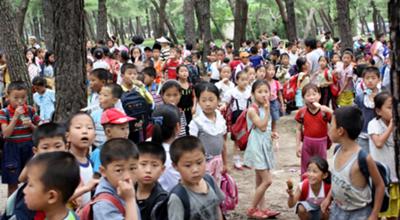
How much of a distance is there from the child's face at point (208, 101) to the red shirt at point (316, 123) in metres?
1.16

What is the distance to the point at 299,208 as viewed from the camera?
477 centimetres

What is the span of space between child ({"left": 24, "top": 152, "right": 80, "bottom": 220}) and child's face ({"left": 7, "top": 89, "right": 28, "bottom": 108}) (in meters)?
2.97

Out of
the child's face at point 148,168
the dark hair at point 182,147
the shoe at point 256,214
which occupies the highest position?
the dark hair at point 182,147

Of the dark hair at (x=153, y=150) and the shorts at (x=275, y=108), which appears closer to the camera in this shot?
the dark hair at (x=153, y=150)

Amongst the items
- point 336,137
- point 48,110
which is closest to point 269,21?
point 48,110

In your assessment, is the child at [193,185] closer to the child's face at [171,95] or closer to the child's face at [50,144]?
the child's face at [50,144]

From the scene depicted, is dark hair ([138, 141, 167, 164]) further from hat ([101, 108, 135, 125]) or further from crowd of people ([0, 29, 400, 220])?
hat ([101, 108, 135, 125])

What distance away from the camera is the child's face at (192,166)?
355 cm

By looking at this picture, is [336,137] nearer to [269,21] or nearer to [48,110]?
[48,110]

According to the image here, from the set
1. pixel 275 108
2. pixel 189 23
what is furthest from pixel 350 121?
pixel 189 23

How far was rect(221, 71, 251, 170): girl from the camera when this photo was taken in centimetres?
835

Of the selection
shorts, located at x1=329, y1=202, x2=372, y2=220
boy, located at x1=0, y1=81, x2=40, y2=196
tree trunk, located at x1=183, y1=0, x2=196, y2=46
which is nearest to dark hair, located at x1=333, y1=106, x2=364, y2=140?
shorts, located at x1=329, y1=202, x2=372, y2=220

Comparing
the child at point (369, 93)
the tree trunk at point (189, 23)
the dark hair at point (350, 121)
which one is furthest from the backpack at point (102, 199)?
the tree trunk at point (189, 23)

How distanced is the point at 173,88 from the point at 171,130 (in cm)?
189
